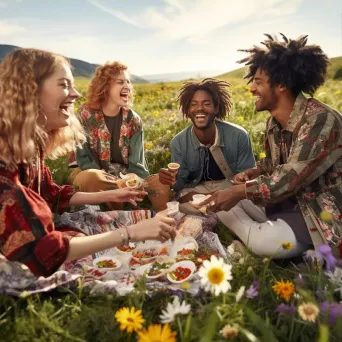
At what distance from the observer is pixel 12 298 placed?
8.76 ft

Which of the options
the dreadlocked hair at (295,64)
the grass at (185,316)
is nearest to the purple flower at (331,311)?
the grass at (185,316)

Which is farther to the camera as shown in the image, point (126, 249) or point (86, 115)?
point (86, 115)

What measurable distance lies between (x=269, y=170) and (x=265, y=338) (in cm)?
260

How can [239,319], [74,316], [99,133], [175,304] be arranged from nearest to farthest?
[239,319] → [175,304] → [74,316] → [99,133]

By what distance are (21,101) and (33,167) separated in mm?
537

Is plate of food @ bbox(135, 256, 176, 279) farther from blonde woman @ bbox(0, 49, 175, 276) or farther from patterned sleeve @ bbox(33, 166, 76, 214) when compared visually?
patterned sleeve @ bbox(33, 166, 76, 214)

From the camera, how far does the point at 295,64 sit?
3703 millimetres

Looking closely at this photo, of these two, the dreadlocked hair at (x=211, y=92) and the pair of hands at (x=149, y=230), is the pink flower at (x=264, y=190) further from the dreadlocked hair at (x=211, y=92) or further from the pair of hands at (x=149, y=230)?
the dreadlocked hair at (x=211, y=92)

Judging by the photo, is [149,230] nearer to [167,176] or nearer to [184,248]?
[184,248]

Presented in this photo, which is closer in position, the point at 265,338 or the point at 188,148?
the point at 265,338

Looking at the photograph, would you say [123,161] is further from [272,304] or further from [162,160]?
[272,304]

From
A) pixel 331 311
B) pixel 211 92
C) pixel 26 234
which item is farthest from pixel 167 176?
pixel 331 311

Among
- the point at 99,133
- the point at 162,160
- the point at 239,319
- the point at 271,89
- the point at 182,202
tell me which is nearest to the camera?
the point at 239,319

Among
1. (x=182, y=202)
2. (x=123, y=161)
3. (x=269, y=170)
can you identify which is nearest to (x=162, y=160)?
(x=123, y=161)
